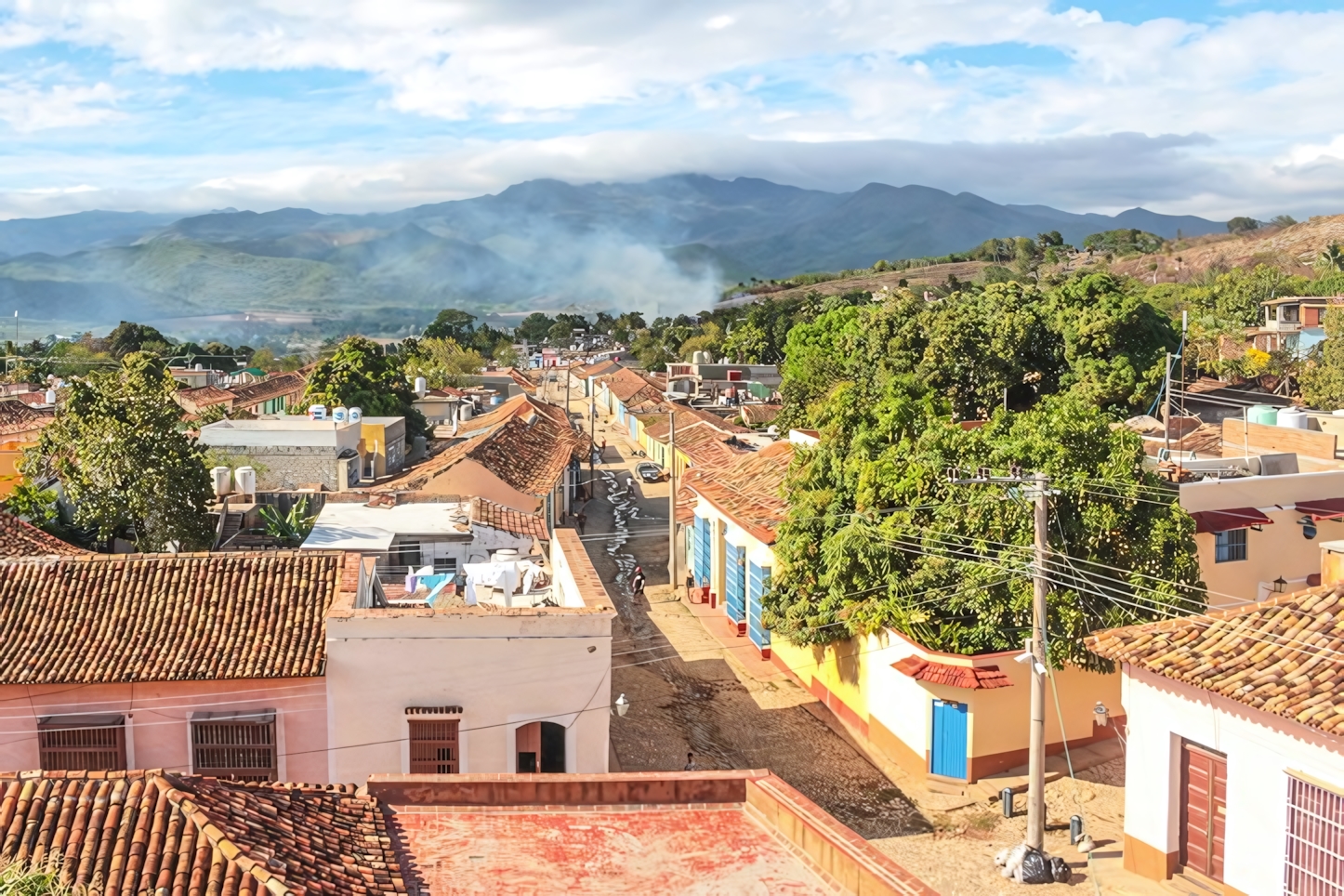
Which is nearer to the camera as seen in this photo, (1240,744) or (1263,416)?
(1240,744)

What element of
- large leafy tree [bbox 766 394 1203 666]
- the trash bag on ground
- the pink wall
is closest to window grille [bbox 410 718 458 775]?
the pink wall

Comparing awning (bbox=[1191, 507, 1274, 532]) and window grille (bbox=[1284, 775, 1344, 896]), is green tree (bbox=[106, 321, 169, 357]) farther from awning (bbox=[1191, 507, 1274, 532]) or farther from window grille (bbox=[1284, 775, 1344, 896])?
window grille (bbox=[1284, 775, 1344, 896])

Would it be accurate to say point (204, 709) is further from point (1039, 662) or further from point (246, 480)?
point (246, 480)

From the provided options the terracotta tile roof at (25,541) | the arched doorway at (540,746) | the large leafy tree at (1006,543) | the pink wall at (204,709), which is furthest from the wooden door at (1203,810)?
the terracotta tile roof at (25,541)

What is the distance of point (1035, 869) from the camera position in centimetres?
1408

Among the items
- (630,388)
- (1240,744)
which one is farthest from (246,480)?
(630,388)

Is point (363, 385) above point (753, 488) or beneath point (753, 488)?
above

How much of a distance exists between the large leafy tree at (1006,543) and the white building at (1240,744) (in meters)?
2.55

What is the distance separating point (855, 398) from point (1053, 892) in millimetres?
8772

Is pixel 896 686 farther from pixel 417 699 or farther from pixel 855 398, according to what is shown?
pixel 417 699

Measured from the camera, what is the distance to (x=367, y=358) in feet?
156

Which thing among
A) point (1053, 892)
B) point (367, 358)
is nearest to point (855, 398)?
point (1053, 892)

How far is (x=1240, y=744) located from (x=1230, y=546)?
9.35 m

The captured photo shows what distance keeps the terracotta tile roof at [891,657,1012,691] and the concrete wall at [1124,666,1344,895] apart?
2.52 m
